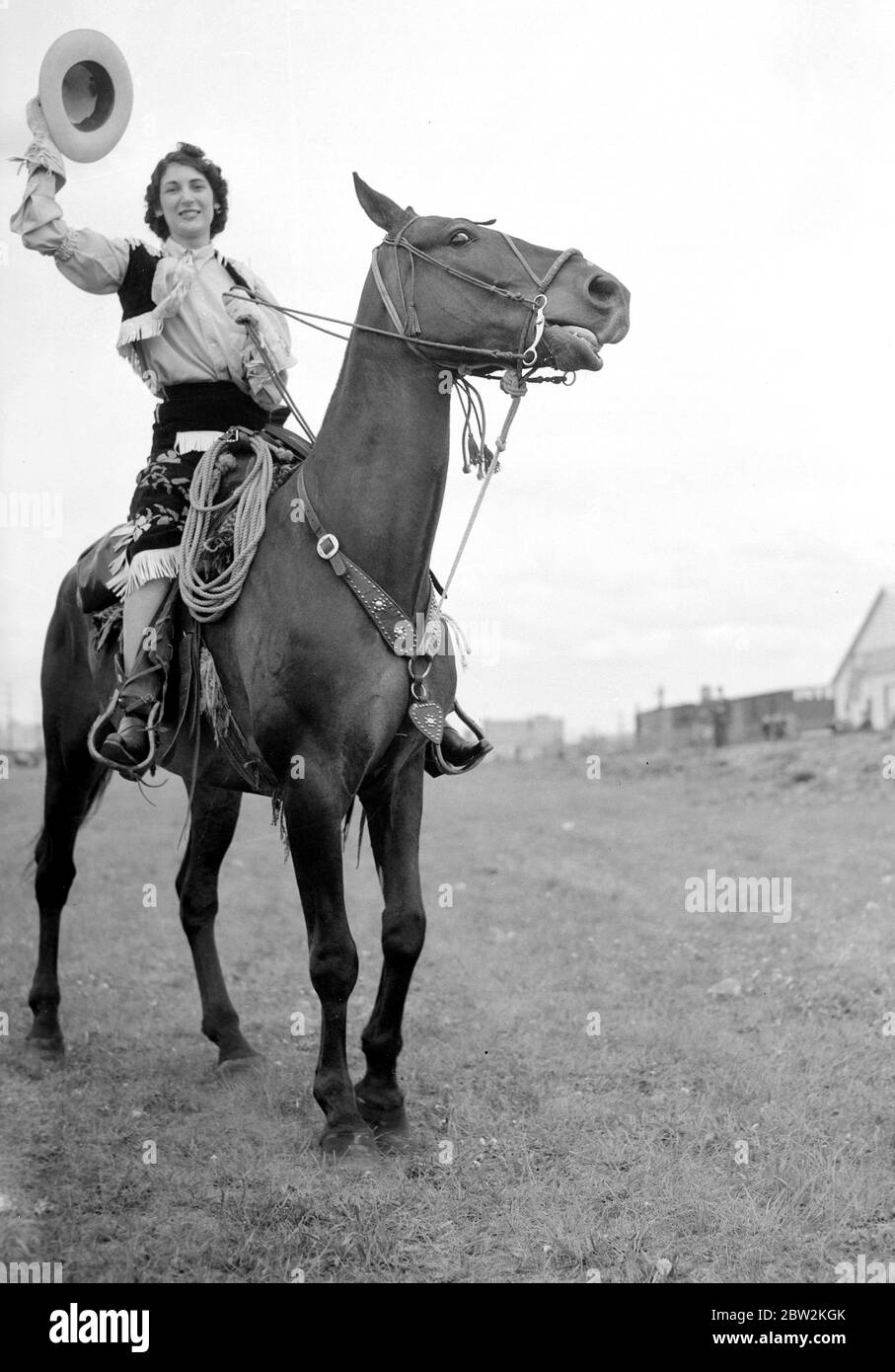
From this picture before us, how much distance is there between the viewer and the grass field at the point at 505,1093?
420 centimetres

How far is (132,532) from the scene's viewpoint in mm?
5902

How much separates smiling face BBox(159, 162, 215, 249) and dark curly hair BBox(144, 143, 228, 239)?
29 millimetres

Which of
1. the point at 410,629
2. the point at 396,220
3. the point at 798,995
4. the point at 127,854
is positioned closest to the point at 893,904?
the point at 798,995

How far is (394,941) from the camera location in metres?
5.13

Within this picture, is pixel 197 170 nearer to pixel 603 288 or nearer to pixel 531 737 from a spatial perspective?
pixel 603 288

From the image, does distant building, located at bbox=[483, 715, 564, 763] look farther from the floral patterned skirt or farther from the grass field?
the floral patterned skirt


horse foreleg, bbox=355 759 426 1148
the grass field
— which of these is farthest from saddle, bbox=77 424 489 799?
the grass field

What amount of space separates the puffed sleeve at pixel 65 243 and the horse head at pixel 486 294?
1.42 m

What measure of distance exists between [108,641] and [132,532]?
2.35ft

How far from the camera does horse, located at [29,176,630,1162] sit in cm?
470

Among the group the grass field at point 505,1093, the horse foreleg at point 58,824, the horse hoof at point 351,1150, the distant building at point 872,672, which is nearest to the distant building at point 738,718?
the distant building at point 872,672

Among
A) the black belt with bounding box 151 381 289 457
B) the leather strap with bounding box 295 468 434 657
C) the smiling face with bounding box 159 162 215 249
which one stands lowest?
the leather strap with bounding box 295 468 434 657

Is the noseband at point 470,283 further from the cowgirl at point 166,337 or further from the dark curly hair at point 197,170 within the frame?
the dark curly hair at point 197,170

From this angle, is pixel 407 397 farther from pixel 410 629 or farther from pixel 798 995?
pixel 798 995
